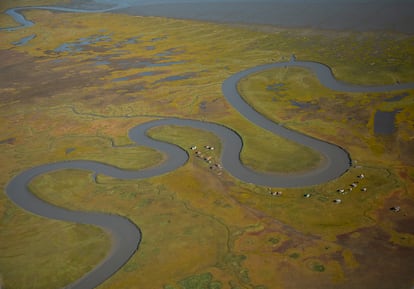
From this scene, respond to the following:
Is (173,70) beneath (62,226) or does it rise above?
above

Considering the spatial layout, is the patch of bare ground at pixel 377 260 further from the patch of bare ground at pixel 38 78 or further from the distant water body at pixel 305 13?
the distant water body at pixel 305 13

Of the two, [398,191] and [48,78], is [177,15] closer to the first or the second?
[48,78]

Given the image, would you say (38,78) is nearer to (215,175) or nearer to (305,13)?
(215,175)

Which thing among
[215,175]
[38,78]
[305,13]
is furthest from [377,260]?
[305,13]

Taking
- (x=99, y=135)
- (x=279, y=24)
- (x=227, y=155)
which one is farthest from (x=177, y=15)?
(x=227, y=155)

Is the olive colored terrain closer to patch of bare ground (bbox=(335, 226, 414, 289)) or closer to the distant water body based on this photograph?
patch of bare ground (bbox=(335, 226, 414, 289))

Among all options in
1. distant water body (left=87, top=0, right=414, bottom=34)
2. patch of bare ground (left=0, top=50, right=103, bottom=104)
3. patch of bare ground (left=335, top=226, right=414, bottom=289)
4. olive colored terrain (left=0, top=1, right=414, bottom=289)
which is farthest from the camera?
distant water body (left=87, top=0, right=414, bottom=34)

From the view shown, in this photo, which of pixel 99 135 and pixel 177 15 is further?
pixel 177 15

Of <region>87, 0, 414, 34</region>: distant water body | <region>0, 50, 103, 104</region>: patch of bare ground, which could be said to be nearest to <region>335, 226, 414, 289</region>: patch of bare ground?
<region>0, 50, 103, 104</region>: patch of bare ground
